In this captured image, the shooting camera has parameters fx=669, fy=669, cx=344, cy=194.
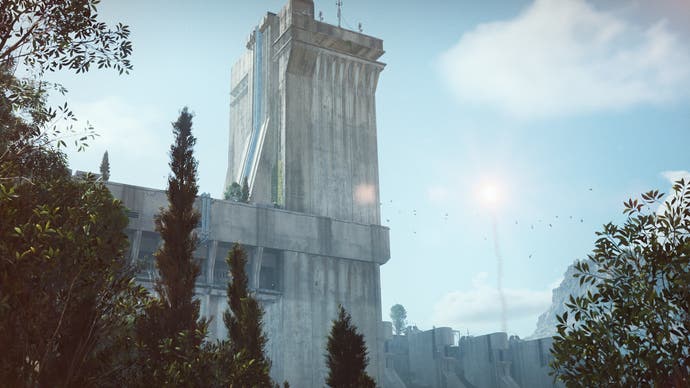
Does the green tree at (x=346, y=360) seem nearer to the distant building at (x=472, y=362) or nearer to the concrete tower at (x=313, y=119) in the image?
the concrete tower at (x=313, y=119)

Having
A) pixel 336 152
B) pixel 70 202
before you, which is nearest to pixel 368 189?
pixel 336 152

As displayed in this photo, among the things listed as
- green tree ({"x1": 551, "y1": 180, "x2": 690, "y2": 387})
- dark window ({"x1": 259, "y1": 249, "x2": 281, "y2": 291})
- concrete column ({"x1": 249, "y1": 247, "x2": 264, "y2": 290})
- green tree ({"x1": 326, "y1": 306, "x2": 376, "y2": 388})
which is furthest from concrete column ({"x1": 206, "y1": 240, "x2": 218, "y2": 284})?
green tree ({"x1": 551, "y1": 180, "x2": 690, "y2": 387})

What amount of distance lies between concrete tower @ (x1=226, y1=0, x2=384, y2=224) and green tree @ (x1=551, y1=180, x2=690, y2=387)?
61.3m

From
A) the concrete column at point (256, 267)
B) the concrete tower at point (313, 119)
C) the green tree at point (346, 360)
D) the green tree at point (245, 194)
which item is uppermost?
the concrete tower at point (313, 119)

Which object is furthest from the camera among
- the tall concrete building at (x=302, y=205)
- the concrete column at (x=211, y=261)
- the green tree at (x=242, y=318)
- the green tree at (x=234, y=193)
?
the green tree at (x=234, y=193)

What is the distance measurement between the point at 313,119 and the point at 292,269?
18.5 meters

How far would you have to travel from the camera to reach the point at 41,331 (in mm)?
14148

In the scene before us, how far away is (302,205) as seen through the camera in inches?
2948

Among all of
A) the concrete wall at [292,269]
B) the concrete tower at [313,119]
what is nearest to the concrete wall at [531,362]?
the concrete wall at [292,269]

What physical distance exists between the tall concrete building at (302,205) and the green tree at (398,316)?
294 ft

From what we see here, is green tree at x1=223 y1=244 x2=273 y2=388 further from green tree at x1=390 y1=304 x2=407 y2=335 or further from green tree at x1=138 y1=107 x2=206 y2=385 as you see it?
green tree at x1=390 y1=304 x2=407 y2=335

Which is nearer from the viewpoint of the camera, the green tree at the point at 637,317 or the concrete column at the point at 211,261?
the green tree at the point at 637,317

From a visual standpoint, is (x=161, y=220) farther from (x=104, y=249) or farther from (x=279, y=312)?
(x=279, y=312)

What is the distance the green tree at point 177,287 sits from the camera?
17.7 m
